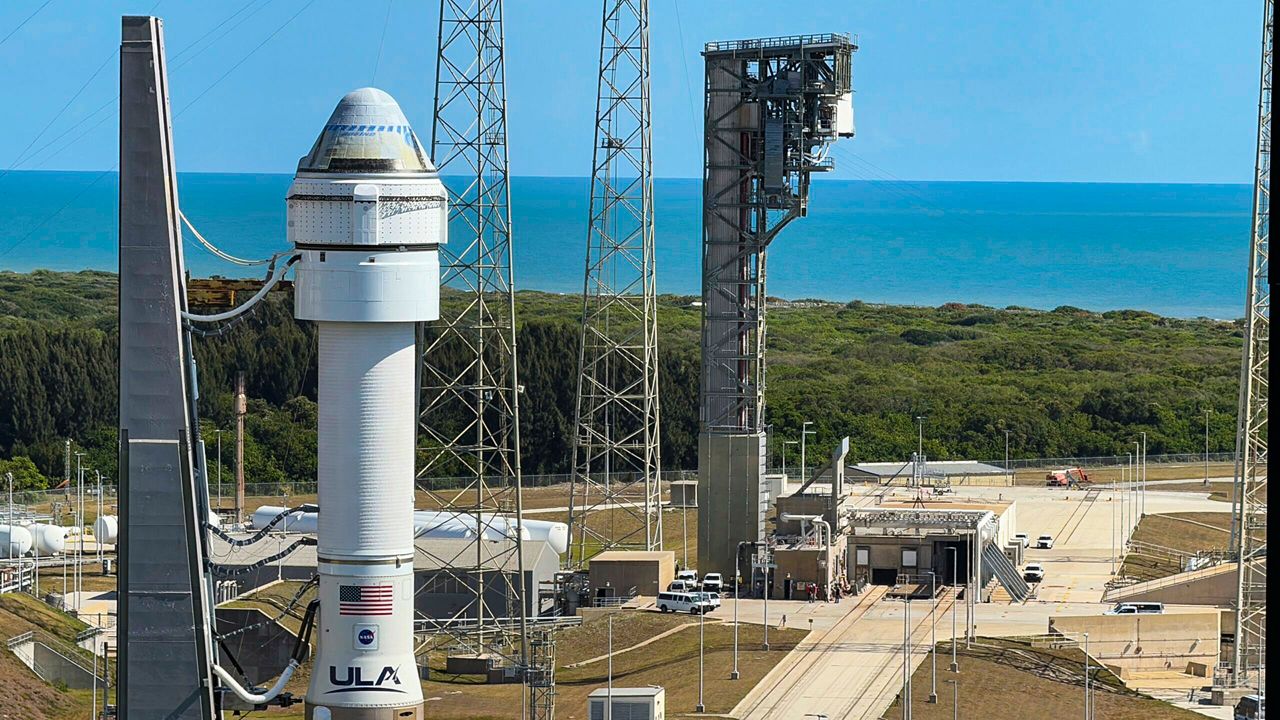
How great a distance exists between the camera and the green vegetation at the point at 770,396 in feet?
349

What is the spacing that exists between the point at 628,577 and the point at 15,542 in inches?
810

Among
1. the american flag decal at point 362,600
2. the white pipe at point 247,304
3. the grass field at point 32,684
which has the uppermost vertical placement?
the white pipe at point 247,304

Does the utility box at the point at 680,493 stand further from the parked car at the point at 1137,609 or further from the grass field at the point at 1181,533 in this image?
the parked car at the point at 1137,609

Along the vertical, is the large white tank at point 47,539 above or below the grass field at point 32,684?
above

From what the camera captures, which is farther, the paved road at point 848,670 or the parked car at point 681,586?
the parked car at point 681,586

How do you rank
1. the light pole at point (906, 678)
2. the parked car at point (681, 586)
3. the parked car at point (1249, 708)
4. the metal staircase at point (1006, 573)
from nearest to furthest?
1. the light pole at point (906, 678)
2. the parked car at point (1249, 708)
3. the parked car at point (681, 586)
4. the metal staircase at point (1006, 573)

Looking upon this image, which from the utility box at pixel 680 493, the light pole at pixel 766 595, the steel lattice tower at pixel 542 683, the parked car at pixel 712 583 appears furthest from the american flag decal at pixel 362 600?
the utility box at pixel 680 493

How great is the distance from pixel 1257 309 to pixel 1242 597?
23.0 feet

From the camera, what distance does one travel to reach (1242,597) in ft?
180

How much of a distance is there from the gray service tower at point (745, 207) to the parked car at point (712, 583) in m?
0.99

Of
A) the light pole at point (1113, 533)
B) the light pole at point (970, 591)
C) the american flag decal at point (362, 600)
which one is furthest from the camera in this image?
the light pole at point (1113, 533)

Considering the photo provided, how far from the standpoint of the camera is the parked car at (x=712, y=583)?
61.5m

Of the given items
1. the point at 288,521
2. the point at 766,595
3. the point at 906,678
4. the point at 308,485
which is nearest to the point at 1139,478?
the point at 308,485

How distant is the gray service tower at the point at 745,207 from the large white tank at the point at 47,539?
21.4 metres
